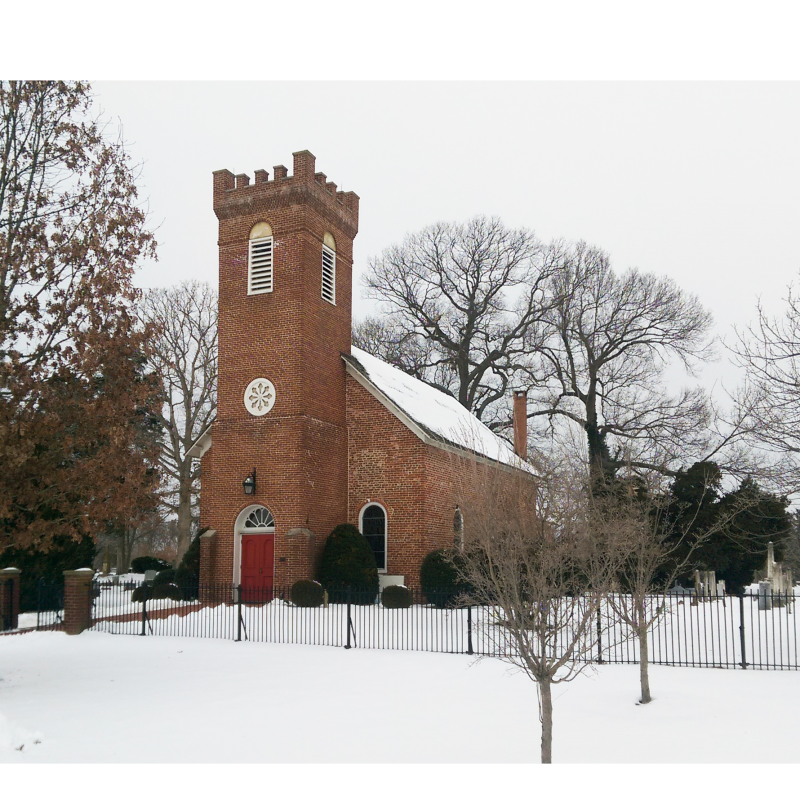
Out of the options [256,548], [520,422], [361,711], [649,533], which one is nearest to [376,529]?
[256,548]

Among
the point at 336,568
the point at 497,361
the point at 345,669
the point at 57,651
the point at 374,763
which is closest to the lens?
the point at 374,763

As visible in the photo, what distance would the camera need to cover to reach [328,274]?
2580cm

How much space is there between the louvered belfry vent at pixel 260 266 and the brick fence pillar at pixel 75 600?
9.70 m

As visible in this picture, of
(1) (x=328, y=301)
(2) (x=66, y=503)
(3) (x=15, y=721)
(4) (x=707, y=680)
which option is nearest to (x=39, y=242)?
(2) (x=66, y=503)

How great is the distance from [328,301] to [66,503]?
14525 millimetres

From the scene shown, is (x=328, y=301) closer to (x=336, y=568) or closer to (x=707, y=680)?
(x=336, y=568)

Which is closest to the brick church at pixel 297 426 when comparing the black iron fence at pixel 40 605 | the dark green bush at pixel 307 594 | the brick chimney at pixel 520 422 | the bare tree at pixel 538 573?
the dark green bush at pixel 307 594

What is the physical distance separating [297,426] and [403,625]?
266 inches

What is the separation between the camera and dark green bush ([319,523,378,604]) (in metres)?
22.5

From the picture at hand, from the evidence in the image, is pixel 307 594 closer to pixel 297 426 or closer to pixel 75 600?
pixel 297 426

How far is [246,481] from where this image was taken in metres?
23.5

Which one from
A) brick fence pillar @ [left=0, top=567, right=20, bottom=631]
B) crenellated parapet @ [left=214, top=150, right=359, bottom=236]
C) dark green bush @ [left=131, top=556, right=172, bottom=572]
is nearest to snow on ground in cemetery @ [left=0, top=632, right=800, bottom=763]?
brick fence pillar @ [left=0, top=567, right=20, bottom=631]

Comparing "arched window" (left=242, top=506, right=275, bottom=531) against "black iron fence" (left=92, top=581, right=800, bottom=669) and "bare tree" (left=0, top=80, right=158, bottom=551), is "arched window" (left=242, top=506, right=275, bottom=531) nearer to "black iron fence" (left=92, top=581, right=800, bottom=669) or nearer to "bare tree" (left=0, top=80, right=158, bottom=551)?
"black iron fence" (left=92, top=581, right=800, bottom=669)

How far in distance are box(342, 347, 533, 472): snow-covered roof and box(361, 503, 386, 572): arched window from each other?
2.78 metres
